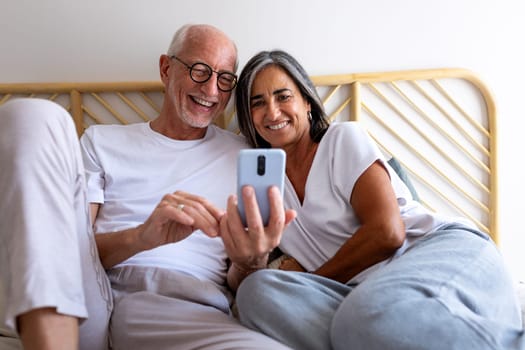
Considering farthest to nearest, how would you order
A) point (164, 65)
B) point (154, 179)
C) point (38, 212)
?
point (164, 65) < point (154, 179) < point (38, 212)

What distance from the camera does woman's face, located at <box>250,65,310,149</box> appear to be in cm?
124

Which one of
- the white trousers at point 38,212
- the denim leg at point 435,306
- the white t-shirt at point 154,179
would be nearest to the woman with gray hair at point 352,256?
the denim leg at point 435,306

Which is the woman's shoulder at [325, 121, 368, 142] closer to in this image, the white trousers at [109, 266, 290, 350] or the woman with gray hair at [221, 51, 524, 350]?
the woman with gray hair at [221, 51, 524, 350]

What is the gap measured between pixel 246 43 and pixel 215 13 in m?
0.13

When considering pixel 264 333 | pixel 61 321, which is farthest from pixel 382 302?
pixel 61 321

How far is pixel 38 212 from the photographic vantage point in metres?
0.73

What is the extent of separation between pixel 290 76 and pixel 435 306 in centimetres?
70

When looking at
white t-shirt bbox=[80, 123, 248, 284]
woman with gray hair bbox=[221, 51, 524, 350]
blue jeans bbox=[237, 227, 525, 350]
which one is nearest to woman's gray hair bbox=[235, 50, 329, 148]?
woman with gray hair bbox=[221, 51, 524, 350]

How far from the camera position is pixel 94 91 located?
1.51 m

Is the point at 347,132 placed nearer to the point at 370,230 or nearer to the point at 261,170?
the point at 370,230

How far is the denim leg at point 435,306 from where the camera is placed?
0.76m

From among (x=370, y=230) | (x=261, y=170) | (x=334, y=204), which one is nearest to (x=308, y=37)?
(x=334, y=204)

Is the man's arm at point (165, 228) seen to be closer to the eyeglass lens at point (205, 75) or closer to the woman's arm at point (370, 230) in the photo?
the woman's arm at point (370, 230)

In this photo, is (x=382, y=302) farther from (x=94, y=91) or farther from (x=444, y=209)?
(x=94, y=91)
